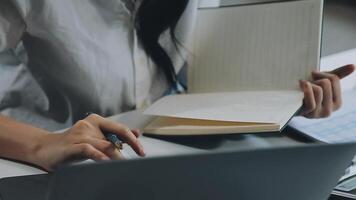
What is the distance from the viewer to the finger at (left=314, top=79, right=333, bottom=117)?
34.7 inches

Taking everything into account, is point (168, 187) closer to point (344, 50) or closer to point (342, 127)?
point (342, 127)

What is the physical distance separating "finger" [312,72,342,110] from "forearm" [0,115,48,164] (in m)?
0.42

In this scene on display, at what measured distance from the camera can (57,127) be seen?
957 millimetres

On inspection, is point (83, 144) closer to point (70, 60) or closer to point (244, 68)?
point (70, 60)

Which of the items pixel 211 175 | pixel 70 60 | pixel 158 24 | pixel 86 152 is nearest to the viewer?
pixel 211 175

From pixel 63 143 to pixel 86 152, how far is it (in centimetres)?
5

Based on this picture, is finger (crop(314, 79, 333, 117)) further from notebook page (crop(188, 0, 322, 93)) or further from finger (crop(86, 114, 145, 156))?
finger (crop(86, 114, 145, 156))

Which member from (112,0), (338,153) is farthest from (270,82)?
(338,153)

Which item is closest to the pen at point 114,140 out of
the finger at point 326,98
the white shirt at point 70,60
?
the white shirt at point 70,60

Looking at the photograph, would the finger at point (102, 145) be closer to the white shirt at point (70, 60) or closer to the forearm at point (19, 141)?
the forearm at point (19, 141)

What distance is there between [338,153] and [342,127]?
1.43 feet

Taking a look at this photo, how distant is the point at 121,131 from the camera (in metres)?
0.73

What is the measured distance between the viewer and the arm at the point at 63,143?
70 centimetres

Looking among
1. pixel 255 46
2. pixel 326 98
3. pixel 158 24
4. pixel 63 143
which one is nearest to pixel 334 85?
pixel 326 98
